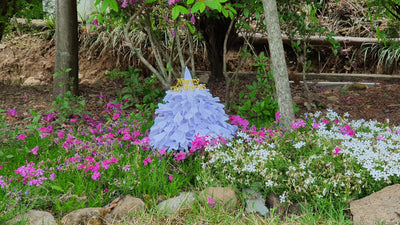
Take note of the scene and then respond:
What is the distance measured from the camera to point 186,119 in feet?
10.3

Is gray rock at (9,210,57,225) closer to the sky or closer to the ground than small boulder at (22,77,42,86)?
closer to the ground

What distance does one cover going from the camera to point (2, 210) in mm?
2389

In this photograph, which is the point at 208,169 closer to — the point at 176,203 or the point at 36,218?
the point at 176,203

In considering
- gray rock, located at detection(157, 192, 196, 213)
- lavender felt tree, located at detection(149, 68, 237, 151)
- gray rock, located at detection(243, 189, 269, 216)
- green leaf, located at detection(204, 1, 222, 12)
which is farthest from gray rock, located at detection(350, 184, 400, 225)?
green leaf, located at detection(204, 1, 222, 12)

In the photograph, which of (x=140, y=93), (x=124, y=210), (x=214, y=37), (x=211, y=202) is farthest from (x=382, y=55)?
(x=124, y=210)

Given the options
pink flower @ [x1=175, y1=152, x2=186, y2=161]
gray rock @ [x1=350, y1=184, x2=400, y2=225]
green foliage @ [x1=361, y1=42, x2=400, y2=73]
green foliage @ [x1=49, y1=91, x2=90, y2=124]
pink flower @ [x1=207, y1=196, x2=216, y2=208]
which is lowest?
pink flower @ [x1=207, y1=196, x2=216, y2=208]

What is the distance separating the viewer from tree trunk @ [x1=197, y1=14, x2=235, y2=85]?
5.43 metres

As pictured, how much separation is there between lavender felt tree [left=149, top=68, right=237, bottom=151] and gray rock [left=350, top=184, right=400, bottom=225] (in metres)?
1.17

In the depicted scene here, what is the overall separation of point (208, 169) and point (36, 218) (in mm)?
1216

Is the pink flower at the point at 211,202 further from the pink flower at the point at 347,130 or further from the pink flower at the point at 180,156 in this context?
the pink flower at the point at 347,130

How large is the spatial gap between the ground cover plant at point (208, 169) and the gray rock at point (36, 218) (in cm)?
5

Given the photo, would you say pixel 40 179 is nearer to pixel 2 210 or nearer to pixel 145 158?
pixel 2 210

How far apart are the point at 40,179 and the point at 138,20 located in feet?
7.60

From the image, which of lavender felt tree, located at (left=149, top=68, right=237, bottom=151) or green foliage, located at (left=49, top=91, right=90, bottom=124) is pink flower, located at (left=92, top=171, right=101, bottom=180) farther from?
green foliage, located at (left=49, top=91, right=90, bottom=124)
